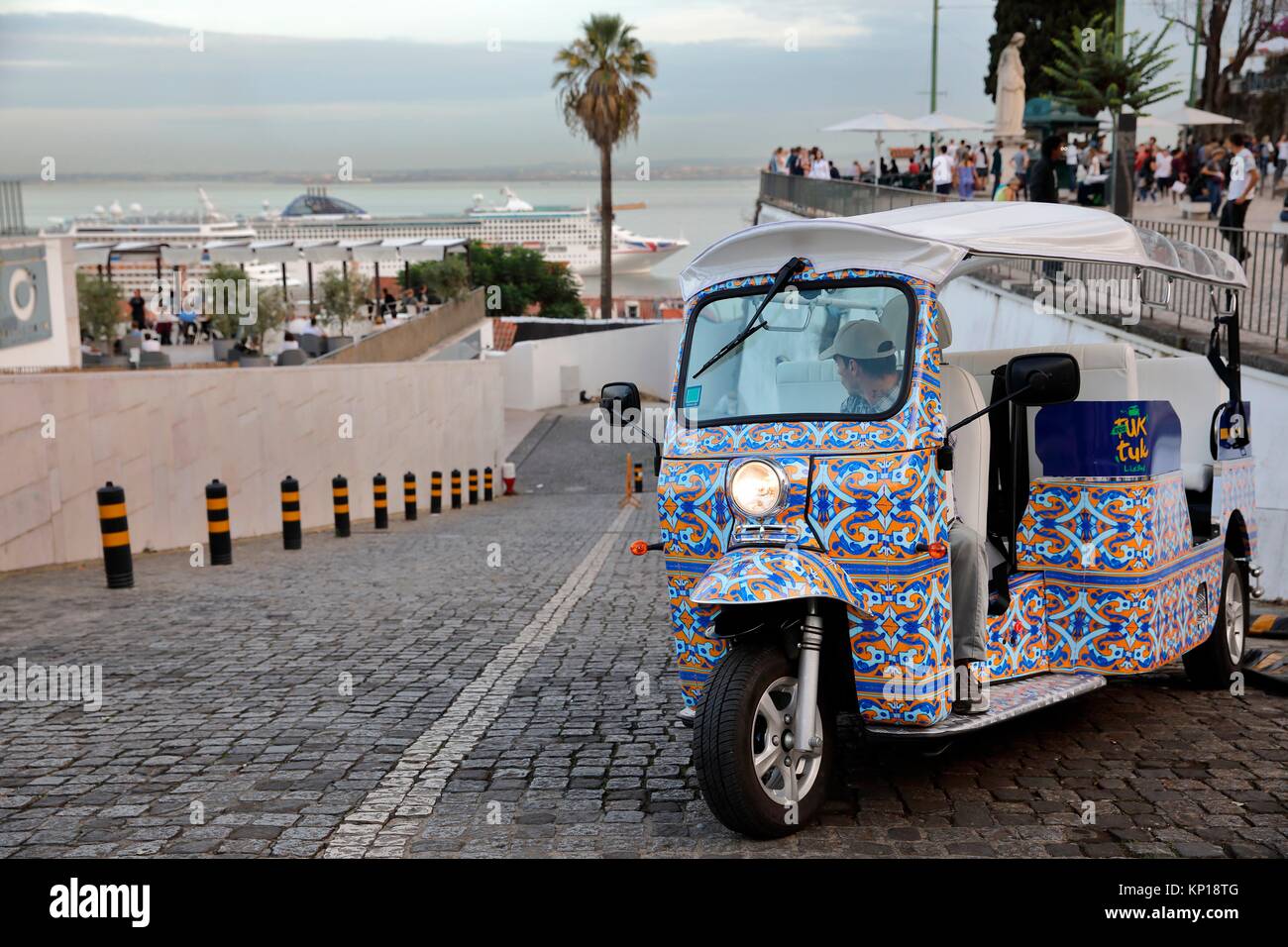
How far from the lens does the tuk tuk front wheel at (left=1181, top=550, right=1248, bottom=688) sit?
7.67m

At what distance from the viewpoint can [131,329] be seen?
138 ft

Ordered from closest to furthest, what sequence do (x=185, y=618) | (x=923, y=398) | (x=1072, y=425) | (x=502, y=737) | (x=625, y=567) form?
(x=923, y=398), (x=1072, y=425), (x=502, y=737), (x=185, y=618), (x=625, y=567)

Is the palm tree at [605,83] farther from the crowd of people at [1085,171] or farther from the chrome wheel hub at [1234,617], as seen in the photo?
the chrome wheel hub at [1234,617]

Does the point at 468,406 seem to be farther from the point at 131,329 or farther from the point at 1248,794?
the point at 1248,794

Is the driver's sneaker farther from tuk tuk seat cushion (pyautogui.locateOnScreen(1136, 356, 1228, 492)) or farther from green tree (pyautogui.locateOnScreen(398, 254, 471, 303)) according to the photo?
green tree (pyautogui.locateOnScreen(398, 254, 471, 303))

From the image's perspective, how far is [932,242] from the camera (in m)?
5.64

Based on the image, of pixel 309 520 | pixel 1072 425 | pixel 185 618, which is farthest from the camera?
pixel 309 520

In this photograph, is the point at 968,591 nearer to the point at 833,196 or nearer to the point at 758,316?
the point at 758,316

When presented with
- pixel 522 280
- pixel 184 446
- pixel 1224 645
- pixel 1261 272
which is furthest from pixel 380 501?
pixel 522 280

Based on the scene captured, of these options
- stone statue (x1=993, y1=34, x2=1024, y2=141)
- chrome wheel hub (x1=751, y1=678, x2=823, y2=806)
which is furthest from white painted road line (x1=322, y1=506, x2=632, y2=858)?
stone statue (x1=993, y1=34, x2=1024, y2=141)

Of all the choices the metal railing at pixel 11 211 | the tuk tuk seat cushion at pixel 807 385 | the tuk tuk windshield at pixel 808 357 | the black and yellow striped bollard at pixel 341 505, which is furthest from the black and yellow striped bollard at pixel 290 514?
the metal railing at pixel 11 211

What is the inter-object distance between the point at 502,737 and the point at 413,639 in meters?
3.02
